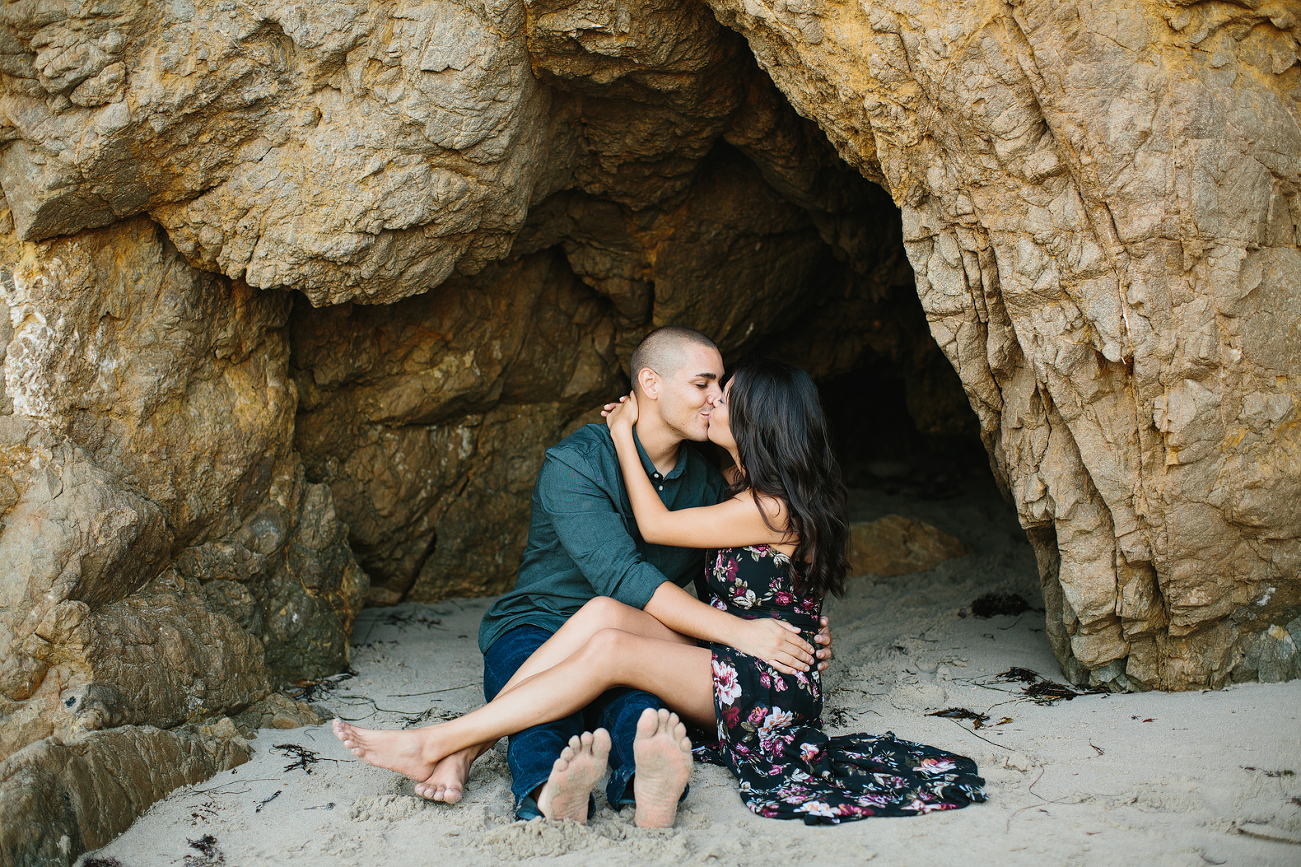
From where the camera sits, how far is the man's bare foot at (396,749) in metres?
2.52

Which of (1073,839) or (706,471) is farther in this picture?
(706,471)

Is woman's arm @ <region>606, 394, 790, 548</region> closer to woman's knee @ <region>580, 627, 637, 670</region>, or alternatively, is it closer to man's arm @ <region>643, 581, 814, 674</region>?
man's arm @ <region>643, 581, 814, 674</region>

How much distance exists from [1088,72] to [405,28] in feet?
7.19

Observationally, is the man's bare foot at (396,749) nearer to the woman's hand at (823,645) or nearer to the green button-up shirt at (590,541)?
the green button-up shirt at (590,541)

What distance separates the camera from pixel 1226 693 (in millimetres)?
2930

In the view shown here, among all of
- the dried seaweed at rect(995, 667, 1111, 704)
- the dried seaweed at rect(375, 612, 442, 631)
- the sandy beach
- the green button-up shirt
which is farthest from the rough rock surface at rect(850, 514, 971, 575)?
the dried seaweed at rect(375, 612, 442, 631)

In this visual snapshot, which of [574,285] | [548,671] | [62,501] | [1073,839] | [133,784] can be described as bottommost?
[133,784]

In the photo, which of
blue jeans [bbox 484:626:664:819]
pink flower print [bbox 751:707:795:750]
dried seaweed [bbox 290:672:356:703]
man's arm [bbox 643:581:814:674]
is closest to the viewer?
blue jeans [bbox 484:626:664:819]

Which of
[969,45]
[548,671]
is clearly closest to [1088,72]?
[969,45]

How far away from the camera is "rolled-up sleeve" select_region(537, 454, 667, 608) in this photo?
3.03 meters

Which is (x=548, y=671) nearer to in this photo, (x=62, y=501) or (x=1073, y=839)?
(x=1073, y=839)

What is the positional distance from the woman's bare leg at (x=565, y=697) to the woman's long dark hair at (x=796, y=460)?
507mm

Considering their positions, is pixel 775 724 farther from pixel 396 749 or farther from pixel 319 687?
pixel 319 687

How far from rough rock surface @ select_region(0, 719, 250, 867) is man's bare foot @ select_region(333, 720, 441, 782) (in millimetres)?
559
